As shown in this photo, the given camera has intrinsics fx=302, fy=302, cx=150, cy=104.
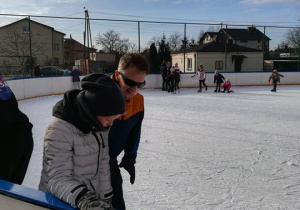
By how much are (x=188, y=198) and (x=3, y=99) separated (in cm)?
194

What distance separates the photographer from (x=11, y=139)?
1661mm

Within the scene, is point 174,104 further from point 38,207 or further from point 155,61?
point 155,61

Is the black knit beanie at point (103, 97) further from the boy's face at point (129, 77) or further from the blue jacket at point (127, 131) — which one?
the blue jacket at point (127, 131)

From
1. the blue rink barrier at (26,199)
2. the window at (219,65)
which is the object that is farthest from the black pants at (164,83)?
the blue rink barrier at (26,199)

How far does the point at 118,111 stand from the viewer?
3.87ft

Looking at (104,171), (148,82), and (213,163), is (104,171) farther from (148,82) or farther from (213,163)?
(148,82)

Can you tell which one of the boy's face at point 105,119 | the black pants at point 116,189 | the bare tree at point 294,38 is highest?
the bare tree at point 294,38

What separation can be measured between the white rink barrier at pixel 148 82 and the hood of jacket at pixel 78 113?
368 inches

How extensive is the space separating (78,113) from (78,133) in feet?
0.27

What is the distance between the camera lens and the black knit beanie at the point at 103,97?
114cm

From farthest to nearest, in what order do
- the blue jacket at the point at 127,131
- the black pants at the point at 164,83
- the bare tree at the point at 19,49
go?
the black pants at the point at 164,83, the bare tree at the point at 19,49, the blue jacket at the point at 127,131

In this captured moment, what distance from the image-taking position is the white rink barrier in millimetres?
10507

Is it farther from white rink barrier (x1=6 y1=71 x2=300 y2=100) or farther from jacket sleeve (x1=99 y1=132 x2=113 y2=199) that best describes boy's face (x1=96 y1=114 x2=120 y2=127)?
white rink barrier (x1=6 y1=71 x2=300 y2=100)

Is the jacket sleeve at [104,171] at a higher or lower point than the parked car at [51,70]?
lower
